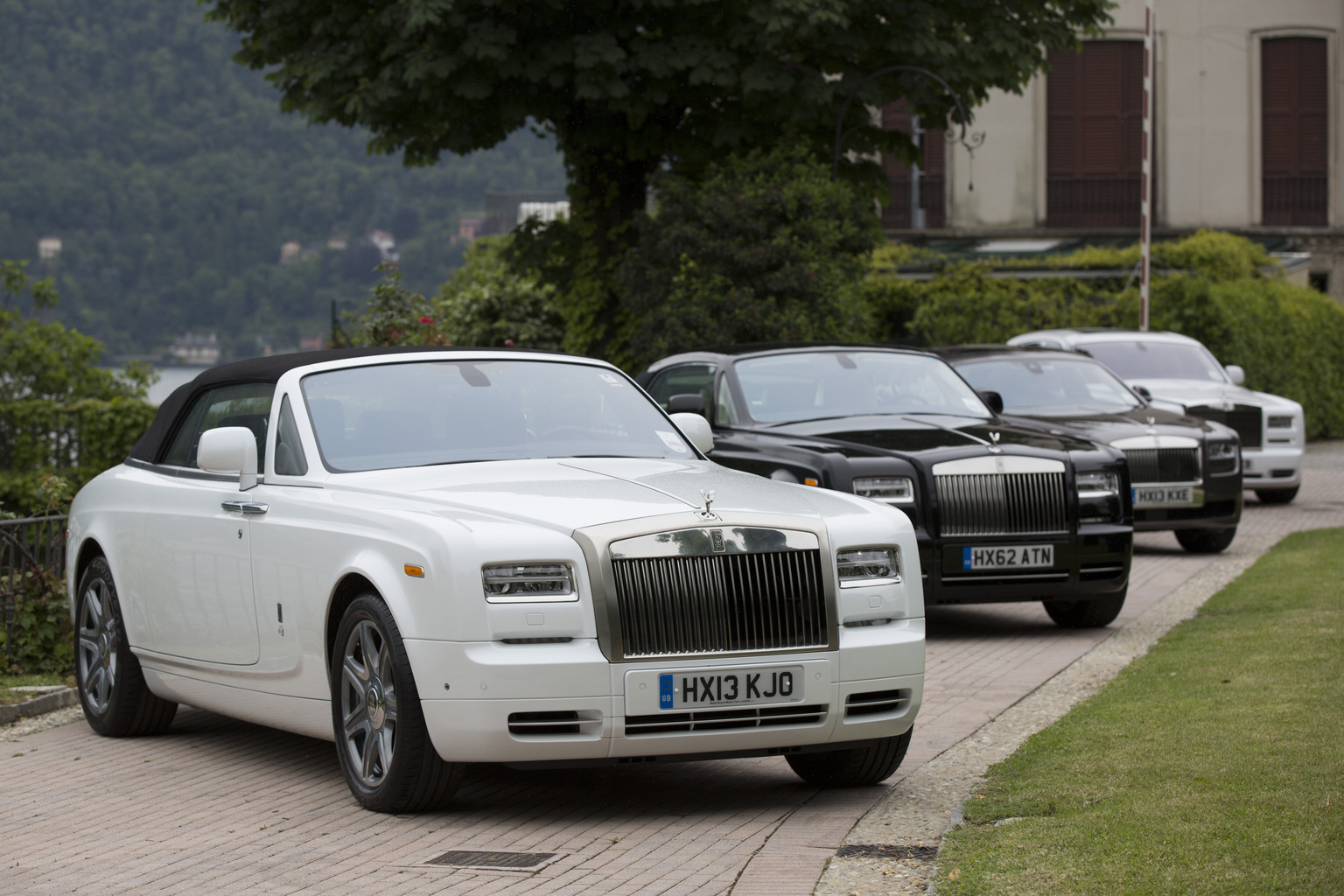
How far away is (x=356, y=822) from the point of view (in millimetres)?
6312

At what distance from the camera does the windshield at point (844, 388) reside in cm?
1205

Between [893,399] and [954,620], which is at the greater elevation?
[893,399]

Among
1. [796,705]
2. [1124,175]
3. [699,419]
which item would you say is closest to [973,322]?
[1124,175]

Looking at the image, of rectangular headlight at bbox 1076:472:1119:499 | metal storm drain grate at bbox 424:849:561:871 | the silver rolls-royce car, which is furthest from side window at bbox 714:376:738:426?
the silver rolls-royce car

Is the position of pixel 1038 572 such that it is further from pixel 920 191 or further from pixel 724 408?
pixel 920 191

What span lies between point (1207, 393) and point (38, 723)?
14.1m

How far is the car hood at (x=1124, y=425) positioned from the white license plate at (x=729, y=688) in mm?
8635

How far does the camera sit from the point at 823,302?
2030cm

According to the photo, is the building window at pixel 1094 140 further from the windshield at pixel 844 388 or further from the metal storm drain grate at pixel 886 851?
the metal storm drain grate at pixel 886 851

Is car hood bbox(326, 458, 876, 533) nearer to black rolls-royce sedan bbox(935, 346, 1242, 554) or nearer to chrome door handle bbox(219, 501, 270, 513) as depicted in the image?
chrome door handle bbox(219, 501, 270, 513)

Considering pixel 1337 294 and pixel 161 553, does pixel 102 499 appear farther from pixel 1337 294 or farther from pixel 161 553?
pixel 1337 294

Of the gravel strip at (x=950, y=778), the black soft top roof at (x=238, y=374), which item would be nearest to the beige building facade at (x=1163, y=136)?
the gravel strip at (x=950, y=778)

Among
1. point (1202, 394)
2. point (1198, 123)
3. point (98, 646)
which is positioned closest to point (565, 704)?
point (98, 646)

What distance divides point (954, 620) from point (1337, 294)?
34816 millimetres
